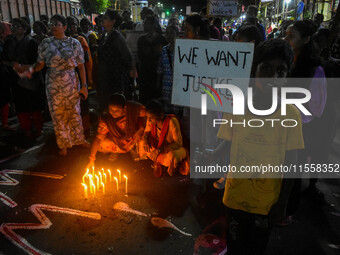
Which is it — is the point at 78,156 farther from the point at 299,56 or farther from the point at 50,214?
the point at 299,56

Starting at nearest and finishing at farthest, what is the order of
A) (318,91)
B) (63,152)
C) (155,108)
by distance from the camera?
1. (318,91)
2. (155,108)
3. (63,152)

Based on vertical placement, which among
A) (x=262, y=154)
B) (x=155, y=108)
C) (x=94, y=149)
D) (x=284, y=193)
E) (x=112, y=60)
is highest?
(x=112, y=60)

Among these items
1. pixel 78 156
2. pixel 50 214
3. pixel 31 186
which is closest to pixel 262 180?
pixel 50 214

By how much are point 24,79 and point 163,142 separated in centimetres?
297

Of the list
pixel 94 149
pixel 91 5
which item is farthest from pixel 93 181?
pixel 91 5

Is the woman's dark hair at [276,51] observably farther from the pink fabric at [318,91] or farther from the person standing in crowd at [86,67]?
the person standing in crowd at [86,67]

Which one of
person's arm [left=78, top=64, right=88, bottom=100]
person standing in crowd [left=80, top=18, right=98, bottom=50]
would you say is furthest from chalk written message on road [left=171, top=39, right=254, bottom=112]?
person standing in crowd [left=80, top=18, right=98, bottom=50]

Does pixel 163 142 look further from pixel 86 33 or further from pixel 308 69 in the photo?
pixel 86 33

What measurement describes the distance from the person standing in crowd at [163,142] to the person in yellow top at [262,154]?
1842mm

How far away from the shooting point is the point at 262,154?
1952 millimetres

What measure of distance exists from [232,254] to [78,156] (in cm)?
337

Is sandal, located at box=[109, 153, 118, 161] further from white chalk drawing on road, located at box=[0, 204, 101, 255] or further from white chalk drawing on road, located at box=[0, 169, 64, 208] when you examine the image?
white chalk drawing on road, located at box=[0, 204, 101, 255]

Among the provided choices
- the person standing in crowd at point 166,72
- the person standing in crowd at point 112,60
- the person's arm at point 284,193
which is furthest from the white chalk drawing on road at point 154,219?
the person standing in crowd at point 112,60

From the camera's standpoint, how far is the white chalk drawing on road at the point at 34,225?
2846mm
